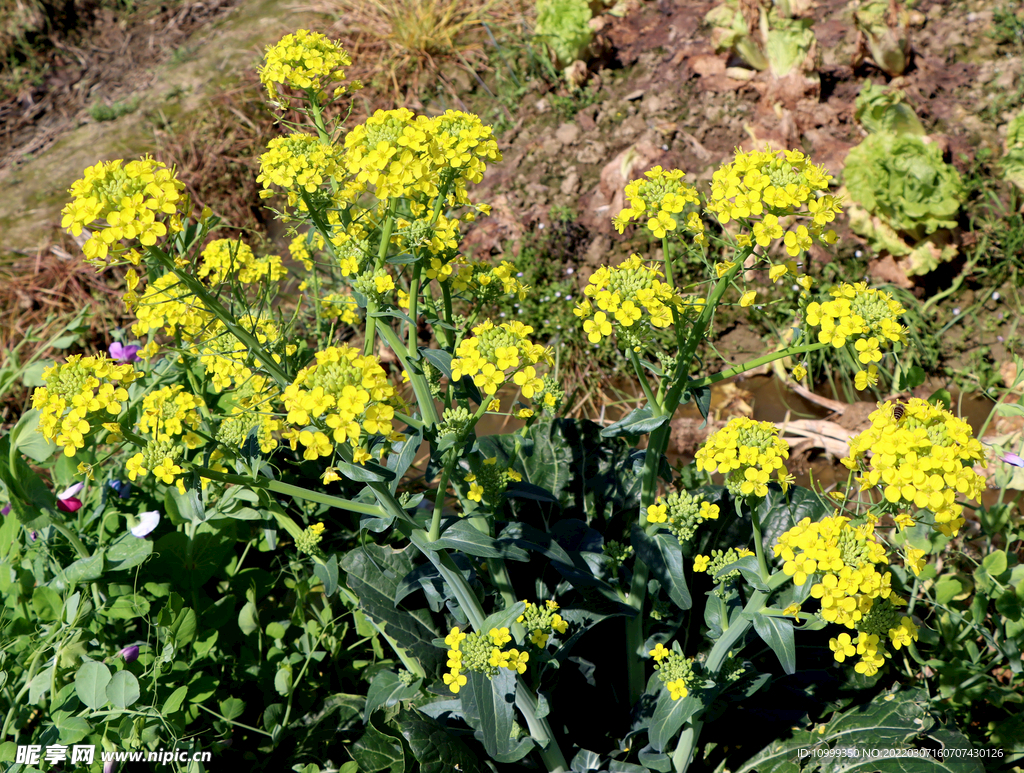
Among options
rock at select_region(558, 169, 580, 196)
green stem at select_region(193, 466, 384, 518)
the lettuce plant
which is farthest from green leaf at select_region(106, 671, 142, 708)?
the lettuce plant

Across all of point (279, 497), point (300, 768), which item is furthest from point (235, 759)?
point (279, 497)

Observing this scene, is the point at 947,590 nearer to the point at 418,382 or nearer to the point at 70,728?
the point at 418,382

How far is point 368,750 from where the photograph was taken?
1.90m

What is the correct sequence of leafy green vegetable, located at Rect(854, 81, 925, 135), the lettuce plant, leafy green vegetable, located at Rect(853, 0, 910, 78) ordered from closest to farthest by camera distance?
the lettuce plant < leafy green vegetable, located at Rect(854, 81, 925, 135) < leafy green vegetable, located at Rect(853, 0, 910, 78)

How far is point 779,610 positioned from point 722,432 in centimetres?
40

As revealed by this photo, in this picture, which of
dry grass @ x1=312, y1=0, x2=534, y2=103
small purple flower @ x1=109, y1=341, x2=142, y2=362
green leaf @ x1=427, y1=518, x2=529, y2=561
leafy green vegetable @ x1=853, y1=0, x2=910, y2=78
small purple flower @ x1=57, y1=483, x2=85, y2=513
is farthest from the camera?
dry grass @ x1=312, y1=0, x2=534, y2=103

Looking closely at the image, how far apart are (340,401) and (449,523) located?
510mm

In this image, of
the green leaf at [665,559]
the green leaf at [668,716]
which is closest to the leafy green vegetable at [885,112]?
the green leaf at [665,559]

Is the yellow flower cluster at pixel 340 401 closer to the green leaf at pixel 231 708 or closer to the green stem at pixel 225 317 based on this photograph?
the green stem at pixel 225 317

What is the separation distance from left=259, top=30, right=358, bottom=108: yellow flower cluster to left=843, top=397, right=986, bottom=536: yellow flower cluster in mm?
Answer: 1401

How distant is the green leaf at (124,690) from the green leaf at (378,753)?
0.58m

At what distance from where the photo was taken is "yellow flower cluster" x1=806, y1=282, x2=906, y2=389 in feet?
4.60

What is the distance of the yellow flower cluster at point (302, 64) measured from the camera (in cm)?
162

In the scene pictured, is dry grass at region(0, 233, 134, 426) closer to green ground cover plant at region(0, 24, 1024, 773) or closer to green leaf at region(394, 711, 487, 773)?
green ground cover plant at region(0, 24, 1024, 773)
